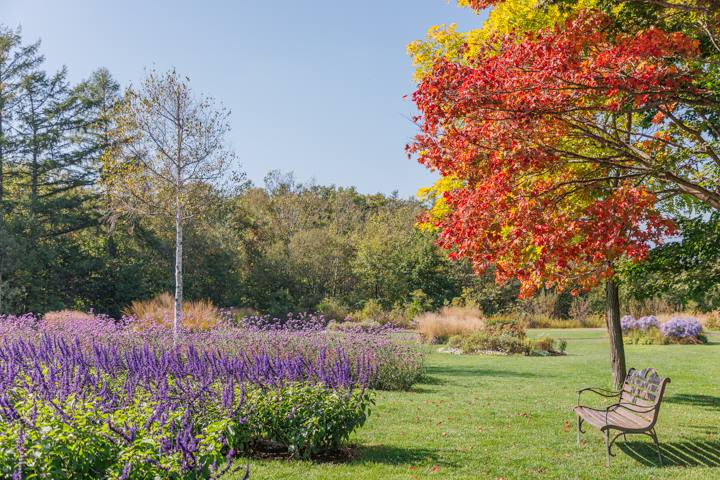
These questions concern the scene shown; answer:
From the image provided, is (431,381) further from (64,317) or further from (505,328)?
(64,317)

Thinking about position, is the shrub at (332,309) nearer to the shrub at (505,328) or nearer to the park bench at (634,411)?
the shrub at (505,328)

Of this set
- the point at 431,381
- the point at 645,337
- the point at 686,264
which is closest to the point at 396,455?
the point at 686,264

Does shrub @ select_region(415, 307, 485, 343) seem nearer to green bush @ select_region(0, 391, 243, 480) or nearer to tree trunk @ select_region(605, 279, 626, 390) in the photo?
tree trunk @ select_region(605, 279, 626, 390)

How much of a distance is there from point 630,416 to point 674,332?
51.3ft

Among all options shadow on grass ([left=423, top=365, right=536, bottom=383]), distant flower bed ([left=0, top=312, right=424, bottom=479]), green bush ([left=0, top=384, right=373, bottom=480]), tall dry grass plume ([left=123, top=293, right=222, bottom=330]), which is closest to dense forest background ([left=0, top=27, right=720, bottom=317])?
tall dry grass plume ([left=123, top=293, right=222, bottom=330])

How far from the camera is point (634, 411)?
5965 millimetres

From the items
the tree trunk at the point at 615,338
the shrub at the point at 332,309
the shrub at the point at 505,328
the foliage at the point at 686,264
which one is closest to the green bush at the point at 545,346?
the shrub at the point at 505,328

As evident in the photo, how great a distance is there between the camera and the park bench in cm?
549

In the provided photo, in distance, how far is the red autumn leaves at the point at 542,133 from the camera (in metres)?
5.26

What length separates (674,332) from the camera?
64.7ft

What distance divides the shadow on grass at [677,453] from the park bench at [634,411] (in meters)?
0.13

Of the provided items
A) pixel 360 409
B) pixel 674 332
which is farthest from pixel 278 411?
pixel 674 332

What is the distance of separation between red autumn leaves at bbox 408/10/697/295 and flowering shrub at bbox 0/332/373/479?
2.20 meters

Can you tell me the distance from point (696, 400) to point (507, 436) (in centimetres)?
477
